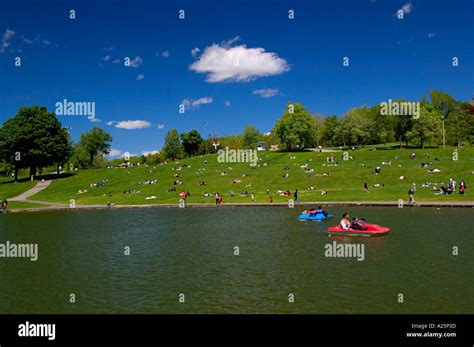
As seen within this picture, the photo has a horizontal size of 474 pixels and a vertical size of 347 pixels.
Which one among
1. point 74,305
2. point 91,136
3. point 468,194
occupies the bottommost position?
point 74,305

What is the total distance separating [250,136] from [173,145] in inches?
1266

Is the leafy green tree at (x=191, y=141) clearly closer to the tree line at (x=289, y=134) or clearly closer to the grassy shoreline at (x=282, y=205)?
the tree line at (x=289, y=134)

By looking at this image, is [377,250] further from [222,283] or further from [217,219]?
[217,219]

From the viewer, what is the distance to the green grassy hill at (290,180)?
62.7 m

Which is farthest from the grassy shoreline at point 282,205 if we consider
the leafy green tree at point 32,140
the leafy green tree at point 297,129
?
the leafy green tree at point 297,129

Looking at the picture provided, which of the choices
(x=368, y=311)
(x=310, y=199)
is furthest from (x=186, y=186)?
(x=368, y=311)

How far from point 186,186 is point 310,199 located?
27665mm

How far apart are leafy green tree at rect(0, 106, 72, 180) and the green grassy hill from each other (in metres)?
10.4

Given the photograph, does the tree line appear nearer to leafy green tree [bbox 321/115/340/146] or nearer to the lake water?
leafy green tree [bbox 321/115/340/146]

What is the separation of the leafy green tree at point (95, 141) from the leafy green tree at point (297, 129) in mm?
71903

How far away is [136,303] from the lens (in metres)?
18.5

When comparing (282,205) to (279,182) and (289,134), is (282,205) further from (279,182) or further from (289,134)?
(289,134)

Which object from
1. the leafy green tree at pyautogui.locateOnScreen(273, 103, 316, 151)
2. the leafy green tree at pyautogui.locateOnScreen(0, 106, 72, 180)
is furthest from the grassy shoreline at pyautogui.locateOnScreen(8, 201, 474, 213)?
the leafy green tree at pyautogui.locateOnScreen(273, 103, 316, 151)

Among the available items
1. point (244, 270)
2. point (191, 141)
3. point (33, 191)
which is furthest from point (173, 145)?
point (244, 270)
